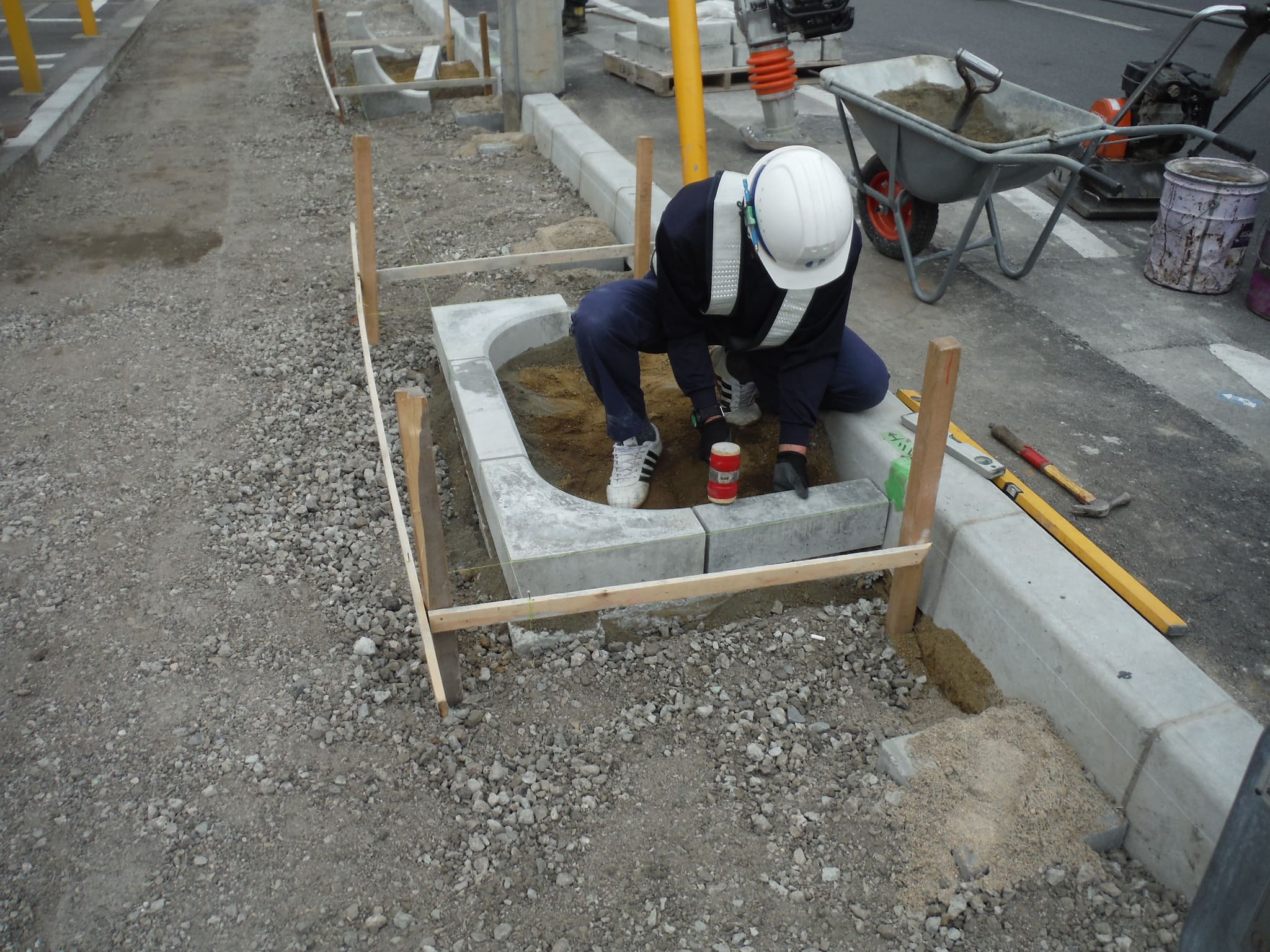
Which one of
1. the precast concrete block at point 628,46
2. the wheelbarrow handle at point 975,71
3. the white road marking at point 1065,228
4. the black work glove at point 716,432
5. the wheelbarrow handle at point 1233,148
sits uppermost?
the wheelbarrow handle at point 975,71

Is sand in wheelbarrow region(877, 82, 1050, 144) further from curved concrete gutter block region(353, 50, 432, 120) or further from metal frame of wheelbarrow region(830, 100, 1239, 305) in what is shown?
curved concrete gutter block region(353, 50, 432, 120)

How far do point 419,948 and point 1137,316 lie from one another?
4345 millimetres

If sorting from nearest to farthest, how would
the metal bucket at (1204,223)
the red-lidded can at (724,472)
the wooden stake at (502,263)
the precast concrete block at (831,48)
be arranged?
the red-lidded can at (724,472), the metal bucket at (1204,223), the wooden stake at (502,263), the precast concrete block at (831,48)

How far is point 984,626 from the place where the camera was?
2900mm

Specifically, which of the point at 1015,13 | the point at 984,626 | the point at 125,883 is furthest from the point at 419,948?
the point at 1015,13

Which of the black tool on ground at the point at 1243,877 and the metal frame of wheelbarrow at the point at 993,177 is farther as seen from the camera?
the metal frame of wheelbarrow at the point at 993,177

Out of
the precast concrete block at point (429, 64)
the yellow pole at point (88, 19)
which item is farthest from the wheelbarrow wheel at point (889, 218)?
the yellow pole at point (88, 19)

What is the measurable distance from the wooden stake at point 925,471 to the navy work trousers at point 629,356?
53cm

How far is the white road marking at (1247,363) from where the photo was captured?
4.31 m

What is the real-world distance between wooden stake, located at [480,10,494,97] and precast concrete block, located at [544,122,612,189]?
203 cm

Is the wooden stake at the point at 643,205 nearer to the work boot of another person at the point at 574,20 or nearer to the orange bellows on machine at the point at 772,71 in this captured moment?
the orange bellows on machine at the point at 772,71

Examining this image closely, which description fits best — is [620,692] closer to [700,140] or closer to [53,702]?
[53,702]

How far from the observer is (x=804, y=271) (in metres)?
3.13

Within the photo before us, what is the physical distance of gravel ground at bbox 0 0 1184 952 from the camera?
92.5 inches
